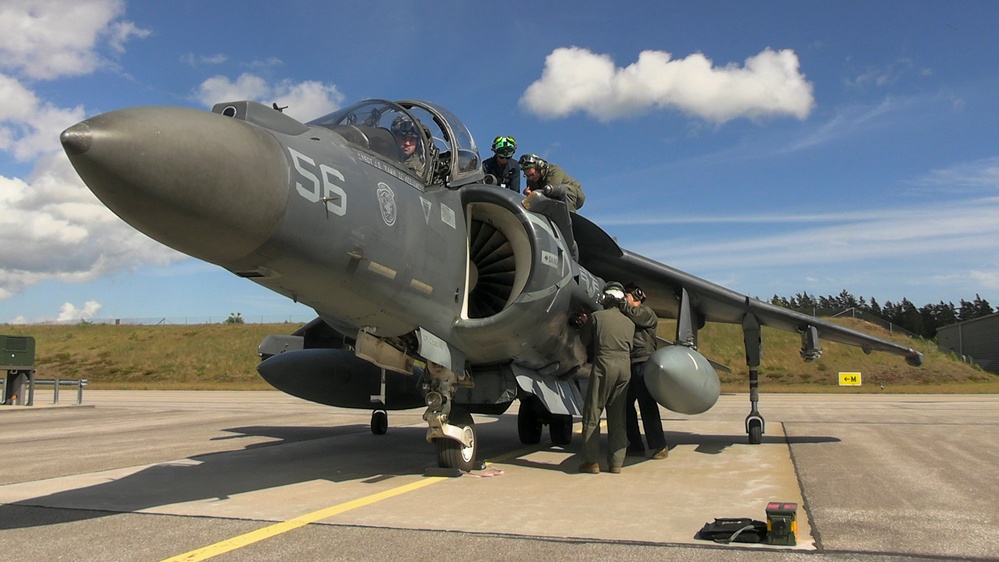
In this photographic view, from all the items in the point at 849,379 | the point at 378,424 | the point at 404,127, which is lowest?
the point at 378,424

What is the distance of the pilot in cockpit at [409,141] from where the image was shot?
5.93 meters

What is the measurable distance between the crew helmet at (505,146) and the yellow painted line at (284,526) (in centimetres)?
440

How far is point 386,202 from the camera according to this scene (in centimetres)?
536

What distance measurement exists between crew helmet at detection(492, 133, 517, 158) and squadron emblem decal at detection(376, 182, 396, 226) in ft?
11.9

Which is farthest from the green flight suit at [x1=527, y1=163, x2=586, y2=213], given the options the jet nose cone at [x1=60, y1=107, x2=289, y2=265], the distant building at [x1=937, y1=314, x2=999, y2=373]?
the distant building at [x1=937, y1=314, x2=999, y2=373]

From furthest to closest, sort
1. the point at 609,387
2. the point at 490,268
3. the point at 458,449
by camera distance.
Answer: the point at 490,268 → the point at 609,387 → the point at 458,449

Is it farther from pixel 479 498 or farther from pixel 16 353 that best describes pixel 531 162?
pixel 16 353

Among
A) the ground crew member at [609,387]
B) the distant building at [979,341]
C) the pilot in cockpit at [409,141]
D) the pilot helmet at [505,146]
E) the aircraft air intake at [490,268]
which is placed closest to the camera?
the pilot in cockpit at [409,141]

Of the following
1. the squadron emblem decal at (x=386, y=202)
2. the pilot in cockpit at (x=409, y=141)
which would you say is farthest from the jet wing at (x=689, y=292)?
the squadron emblem decal at (x=386, y=202)

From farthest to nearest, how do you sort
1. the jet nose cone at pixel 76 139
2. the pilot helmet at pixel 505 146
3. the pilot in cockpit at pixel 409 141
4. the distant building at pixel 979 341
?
the distant building at pixel 979 341 < the pilot helmet at pixel 505 146 < the pilot in cockpit at pixel 409 141 < the jet nose cone at pixel 76 139

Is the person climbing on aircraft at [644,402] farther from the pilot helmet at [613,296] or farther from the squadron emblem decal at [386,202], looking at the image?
the squadron emblem decal at [386,202]

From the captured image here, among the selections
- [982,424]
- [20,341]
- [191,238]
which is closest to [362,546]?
[191,238]

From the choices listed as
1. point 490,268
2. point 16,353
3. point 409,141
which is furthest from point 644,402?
point 16,353

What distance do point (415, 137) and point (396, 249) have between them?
1175mm
